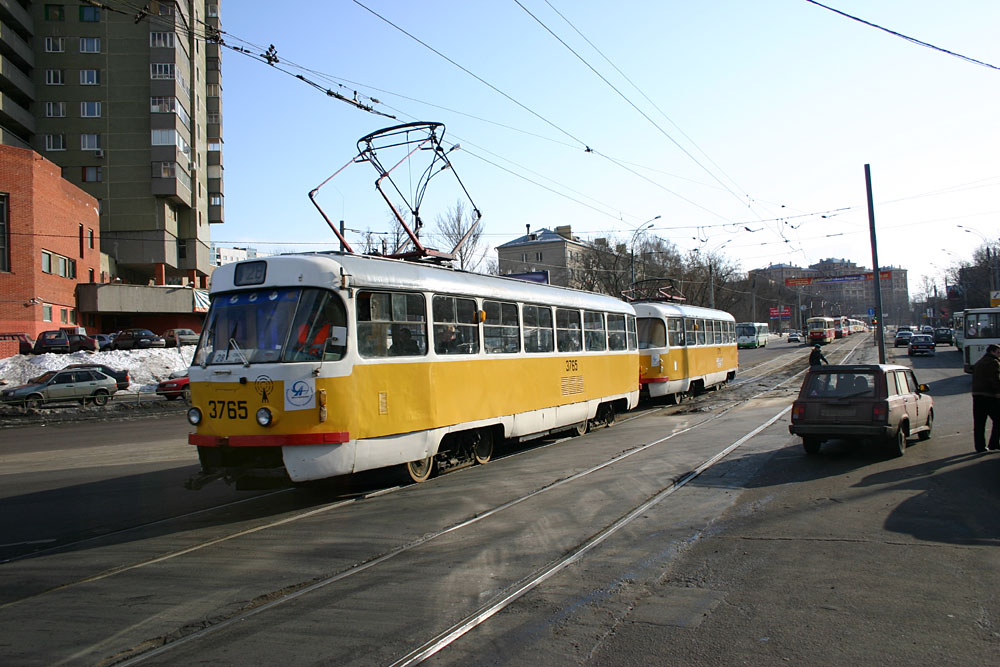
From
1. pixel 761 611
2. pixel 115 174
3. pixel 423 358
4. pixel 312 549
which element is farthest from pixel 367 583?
pixel 115 174

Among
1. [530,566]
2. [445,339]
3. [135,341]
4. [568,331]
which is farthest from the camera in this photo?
[135,341]

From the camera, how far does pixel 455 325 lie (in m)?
10.6

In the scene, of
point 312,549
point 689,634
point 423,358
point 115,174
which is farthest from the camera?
point 115,174

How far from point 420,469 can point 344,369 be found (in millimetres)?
2407

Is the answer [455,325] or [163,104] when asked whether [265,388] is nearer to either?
[455,325]

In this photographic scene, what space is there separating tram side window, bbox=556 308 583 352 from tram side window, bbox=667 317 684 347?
7.35 m

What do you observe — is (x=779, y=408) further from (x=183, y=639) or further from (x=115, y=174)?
(x=115, y=174)

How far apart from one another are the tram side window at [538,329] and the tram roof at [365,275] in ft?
2.51

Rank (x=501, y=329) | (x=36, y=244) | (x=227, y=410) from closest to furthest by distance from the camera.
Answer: (x=227, y=410) < (x=501, y=329) < (x=36, y=244)

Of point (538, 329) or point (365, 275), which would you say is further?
point (538, 329)

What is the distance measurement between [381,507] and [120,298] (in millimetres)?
47379

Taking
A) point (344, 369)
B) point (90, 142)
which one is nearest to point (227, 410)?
point (344, 369)

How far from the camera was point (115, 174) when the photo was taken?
54.9 metres

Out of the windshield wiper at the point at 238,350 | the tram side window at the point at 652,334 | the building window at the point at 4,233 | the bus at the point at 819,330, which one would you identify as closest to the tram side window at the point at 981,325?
the tram side window at the point at 652,334
